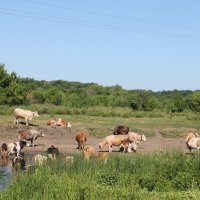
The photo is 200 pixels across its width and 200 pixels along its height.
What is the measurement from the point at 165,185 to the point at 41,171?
378 cm

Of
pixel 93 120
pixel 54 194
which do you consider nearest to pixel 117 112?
A: pixel 93 120

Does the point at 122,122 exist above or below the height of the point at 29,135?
above

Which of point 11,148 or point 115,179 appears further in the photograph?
point 11,148

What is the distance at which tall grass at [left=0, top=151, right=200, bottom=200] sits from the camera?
12992 mm

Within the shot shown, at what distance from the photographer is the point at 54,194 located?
42.0 feet

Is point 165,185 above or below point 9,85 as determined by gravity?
below

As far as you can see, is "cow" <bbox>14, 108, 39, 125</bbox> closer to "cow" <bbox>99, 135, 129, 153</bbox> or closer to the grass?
the grass

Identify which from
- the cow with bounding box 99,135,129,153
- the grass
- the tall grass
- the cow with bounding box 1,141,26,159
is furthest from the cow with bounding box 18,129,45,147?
the tall grass

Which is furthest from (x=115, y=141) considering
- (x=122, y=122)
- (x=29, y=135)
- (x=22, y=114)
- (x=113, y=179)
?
(x=122, y=122)

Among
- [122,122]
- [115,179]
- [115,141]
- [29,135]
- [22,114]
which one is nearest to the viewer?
[115,179]

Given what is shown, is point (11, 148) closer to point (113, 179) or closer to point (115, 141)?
point (115, 141)

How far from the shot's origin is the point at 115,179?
1591 cm

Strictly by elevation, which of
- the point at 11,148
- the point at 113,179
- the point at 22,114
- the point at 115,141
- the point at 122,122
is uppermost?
the point at 22,114

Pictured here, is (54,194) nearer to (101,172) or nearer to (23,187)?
(23,187)
